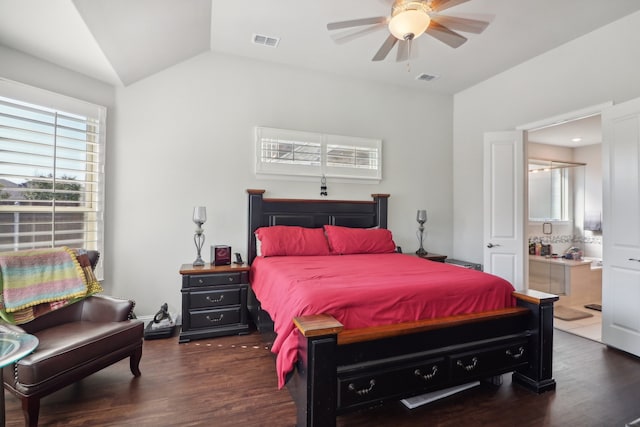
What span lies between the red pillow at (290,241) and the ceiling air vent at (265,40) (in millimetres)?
2104

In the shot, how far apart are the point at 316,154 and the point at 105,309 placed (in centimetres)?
284

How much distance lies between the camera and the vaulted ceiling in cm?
238

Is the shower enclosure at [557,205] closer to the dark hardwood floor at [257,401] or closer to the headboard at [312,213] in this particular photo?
the headboard at [312,213]

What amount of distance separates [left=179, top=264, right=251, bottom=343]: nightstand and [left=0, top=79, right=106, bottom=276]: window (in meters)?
1.10

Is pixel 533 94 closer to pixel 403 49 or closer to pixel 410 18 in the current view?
pixel 403 49

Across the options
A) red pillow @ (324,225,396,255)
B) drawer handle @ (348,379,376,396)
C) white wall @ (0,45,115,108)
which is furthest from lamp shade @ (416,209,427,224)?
white wall @ (0,45,115,108)

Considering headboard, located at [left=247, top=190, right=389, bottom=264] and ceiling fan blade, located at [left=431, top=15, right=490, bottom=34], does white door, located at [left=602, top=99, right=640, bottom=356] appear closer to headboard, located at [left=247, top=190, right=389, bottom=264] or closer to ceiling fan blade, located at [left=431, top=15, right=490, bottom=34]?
ceiling fan blade, located at [left=431, top=15, right=490, bottom=34]

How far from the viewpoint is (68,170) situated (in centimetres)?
297

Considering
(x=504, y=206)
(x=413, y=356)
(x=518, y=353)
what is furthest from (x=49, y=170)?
(x=504, y=206)

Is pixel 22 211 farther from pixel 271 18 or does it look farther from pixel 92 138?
pixel 271 18

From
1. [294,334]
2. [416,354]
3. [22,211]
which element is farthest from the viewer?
[22,211]

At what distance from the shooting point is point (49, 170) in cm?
285

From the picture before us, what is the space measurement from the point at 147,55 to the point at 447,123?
422 cm

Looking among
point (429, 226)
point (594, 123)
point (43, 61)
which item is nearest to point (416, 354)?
point (429, 226)
